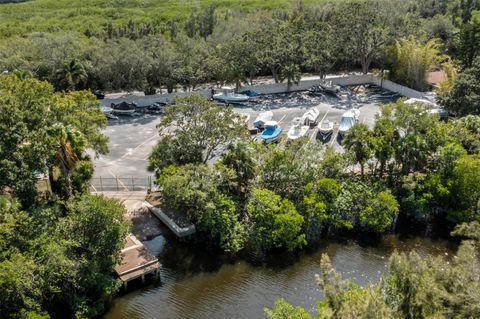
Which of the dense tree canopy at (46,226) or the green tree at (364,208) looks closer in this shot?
the dense tree canopy at (46,226)

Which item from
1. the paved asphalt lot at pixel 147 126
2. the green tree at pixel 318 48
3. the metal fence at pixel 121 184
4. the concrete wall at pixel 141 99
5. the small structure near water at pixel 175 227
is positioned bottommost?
the small structure near water at pixel 175 227

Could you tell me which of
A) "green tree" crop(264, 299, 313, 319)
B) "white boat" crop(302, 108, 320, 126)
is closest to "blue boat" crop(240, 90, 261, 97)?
"white boat" crop(302, 108, 320, 126)

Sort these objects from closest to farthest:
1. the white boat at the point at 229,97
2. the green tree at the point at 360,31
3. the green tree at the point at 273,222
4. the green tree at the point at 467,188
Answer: the green tree at the point at 273,222
the green tree at the point at 467,188
the white boat at the point at 229,97
the green tree at the point at 360,31

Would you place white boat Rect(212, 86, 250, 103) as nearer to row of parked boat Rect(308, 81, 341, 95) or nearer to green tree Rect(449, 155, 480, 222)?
row of parked boat Rect(308, 81, 341, 95)

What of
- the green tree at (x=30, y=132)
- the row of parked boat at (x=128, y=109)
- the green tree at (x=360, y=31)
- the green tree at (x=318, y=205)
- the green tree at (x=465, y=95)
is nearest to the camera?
the green tree at (x=30, y=132)

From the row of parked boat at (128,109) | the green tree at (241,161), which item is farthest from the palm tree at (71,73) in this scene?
the green tree at (241,161)

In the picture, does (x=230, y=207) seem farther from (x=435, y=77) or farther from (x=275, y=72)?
(x=435, y=77)

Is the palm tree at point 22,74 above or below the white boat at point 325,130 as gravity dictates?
above

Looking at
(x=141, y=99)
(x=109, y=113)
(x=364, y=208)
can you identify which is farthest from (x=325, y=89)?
(x=364, y=208)

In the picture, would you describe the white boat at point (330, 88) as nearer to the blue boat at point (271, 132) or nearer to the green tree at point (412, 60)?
the green tree at point (412, 60)
